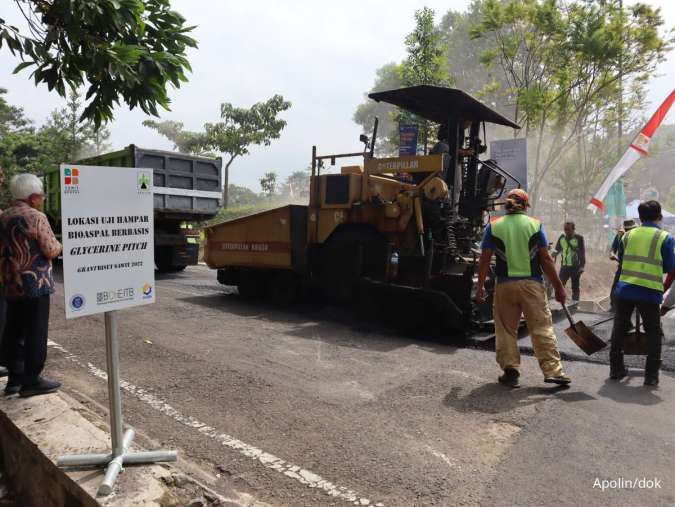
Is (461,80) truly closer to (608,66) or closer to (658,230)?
(608,66)

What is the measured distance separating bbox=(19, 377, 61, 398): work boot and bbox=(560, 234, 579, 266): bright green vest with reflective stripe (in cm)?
875

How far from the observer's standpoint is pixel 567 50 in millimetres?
14117

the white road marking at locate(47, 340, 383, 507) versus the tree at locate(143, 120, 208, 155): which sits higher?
the tree at locate(143, 120, 208, 155)

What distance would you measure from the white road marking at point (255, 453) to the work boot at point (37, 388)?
0.59 m

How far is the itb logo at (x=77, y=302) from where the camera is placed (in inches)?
98.5

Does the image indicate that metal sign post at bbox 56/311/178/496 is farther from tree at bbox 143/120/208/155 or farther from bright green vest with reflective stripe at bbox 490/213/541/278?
tree at bbox 143/120/208/155

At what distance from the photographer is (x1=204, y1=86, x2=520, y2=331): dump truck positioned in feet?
22.1

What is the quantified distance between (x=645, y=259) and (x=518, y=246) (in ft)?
3.87

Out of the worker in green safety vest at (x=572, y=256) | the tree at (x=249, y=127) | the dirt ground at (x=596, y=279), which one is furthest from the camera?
the tree at (x=249, y=127)

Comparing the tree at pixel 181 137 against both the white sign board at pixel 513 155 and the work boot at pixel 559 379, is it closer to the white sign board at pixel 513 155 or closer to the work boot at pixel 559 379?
the white sign board at pixel 513 155

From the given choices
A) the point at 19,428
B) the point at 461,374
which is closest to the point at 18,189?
the point at 19,428

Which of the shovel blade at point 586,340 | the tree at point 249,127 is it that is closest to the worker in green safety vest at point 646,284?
the shovel blade at point 586,340

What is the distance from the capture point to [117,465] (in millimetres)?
2662

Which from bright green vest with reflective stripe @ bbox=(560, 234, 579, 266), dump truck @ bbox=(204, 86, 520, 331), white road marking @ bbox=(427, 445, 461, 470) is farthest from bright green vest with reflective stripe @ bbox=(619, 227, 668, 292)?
bright green vest with reflective stripe @ bbox=(560, 234, 579, 266)
